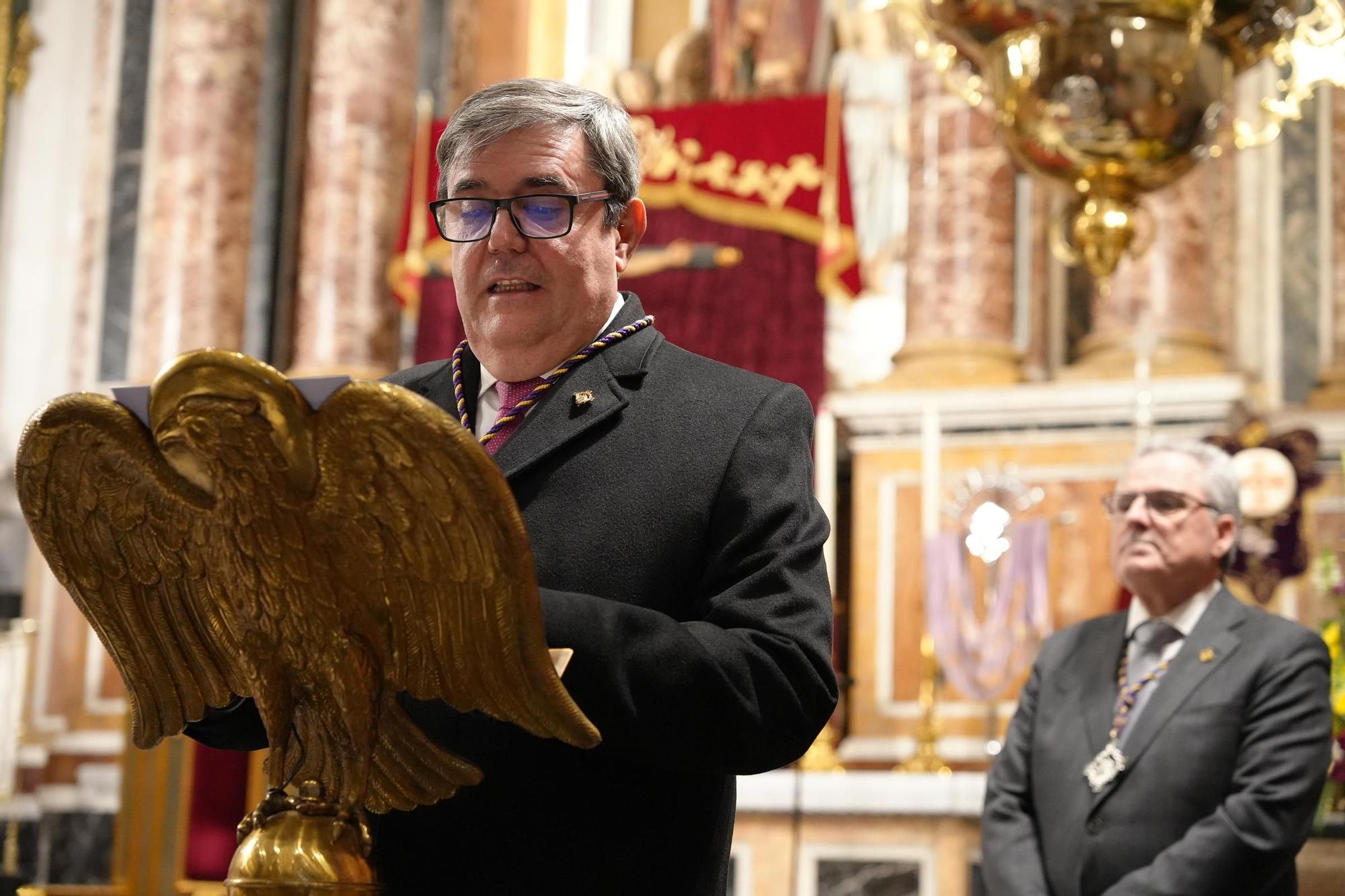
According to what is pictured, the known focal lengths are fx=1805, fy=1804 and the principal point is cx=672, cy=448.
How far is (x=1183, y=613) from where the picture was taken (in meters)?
4.12

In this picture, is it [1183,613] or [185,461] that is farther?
[1183,613]

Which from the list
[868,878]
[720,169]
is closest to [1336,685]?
[868,878]

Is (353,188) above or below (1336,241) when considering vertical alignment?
above

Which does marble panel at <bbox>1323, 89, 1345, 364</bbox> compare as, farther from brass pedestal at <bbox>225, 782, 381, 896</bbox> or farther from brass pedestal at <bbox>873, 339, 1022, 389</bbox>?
brass pedestal at <bbox>225, 782, 381, 896</bbox>

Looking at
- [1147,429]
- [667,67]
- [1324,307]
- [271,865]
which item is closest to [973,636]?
[1147,429]

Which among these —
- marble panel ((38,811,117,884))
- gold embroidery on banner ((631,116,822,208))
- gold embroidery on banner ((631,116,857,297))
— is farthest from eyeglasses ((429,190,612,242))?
marble panel ((38,811,117,884))

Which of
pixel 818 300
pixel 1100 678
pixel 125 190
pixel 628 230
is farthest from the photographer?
pixel 125 190

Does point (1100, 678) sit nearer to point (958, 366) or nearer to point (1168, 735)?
point (1168, 735)

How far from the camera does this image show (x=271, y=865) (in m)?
1.63

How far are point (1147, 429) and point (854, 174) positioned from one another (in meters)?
1.88

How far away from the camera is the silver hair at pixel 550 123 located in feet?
6.40

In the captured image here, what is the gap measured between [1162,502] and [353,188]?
170 inches

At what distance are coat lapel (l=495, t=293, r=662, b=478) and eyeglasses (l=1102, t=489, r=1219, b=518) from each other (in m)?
2.41

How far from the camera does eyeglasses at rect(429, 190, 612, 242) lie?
76.0 inches
